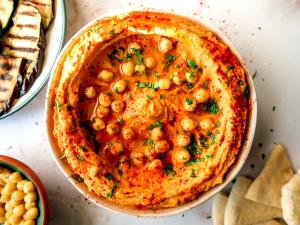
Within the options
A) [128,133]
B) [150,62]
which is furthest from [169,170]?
[150,62]

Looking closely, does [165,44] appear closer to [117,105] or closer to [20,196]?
[117,105]

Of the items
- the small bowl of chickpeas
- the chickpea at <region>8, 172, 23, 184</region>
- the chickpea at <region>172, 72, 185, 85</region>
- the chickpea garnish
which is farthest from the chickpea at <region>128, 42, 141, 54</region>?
the chickpea at <region>8, 172, 23, 184</region>

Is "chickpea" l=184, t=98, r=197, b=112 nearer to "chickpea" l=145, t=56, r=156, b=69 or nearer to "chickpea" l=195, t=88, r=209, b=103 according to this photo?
"chickpea" l=195, t=88, r=209, b=103

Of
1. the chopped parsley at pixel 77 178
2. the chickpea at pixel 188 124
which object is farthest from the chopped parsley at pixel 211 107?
the chopped parsley at pixel 77 178

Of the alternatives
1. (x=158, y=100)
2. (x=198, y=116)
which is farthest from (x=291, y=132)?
(x=158, y=100)

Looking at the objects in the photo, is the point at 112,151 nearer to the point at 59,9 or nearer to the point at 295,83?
the point at 59,9

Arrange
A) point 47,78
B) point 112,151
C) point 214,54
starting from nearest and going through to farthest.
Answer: point 214,54 < point 112,151 < point 47,78
